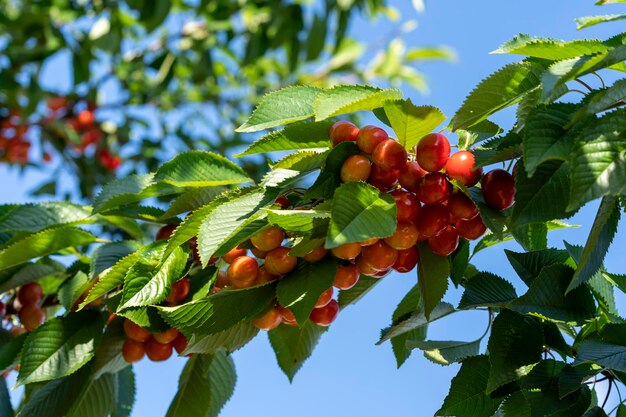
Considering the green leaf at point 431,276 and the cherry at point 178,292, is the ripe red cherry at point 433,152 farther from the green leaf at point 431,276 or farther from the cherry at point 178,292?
the cherry at point 178,292

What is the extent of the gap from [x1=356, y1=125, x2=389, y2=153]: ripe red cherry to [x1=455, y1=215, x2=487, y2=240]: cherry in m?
0.16

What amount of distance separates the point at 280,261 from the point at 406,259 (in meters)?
0.18

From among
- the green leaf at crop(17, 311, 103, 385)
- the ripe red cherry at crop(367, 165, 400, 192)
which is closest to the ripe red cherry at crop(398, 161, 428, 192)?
the ripe red cherry at crop(367, 165, 400, 192)

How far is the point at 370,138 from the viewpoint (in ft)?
3.36

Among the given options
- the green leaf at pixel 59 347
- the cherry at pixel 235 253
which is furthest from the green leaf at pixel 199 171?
the green leaf at pixel 59 347

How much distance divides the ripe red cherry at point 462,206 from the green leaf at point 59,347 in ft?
2.16

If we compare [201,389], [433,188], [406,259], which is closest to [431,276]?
[406,259]

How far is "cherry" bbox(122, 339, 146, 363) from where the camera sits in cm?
130

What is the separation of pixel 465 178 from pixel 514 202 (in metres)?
0.08

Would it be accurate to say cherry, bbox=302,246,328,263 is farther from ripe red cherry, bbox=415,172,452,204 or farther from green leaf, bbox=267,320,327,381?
green leaf, bbox=267,320,327,381

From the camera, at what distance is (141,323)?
1136mm

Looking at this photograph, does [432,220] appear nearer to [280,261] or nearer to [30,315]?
[280,261]

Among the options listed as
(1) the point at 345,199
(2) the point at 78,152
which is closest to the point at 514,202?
(1) the point at 345,199

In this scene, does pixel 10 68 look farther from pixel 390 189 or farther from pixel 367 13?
pixel 390 189
